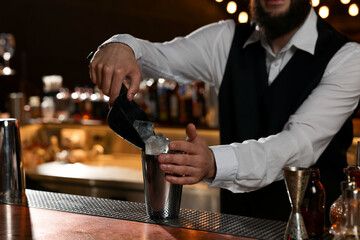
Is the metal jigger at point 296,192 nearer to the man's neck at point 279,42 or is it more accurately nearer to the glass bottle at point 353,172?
the glass bottle at point 353,172

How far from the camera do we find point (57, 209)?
1.43 meters

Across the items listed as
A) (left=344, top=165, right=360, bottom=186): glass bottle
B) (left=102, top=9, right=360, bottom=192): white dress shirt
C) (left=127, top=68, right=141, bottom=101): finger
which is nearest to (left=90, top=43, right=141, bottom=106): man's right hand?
(left=127, top=68, right=141, bottom=101): finger

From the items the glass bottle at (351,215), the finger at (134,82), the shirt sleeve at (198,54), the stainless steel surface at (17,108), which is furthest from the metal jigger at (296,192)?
the stainless steel surface at (17,108)

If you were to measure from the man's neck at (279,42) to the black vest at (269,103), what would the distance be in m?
0.05

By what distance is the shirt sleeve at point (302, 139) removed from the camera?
1.35 meters

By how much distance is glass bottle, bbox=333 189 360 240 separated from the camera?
923mm

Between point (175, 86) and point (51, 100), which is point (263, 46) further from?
point (51, 100)

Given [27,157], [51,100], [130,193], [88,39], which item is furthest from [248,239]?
[88,39]

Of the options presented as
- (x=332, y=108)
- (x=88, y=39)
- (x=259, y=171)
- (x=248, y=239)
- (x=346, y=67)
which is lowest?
(x=248, y=239)

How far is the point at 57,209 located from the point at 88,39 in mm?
3962

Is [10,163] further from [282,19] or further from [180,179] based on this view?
[282,19]

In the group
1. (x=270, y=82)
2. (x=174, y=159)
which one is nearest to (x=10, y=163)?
(x=174, y=159)

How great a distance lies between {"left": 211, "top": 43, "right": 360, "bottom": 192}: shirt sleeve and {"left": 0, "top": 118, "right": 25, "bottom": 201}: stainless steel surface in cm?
67

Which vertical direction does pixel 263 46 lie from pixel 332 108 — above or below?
above
